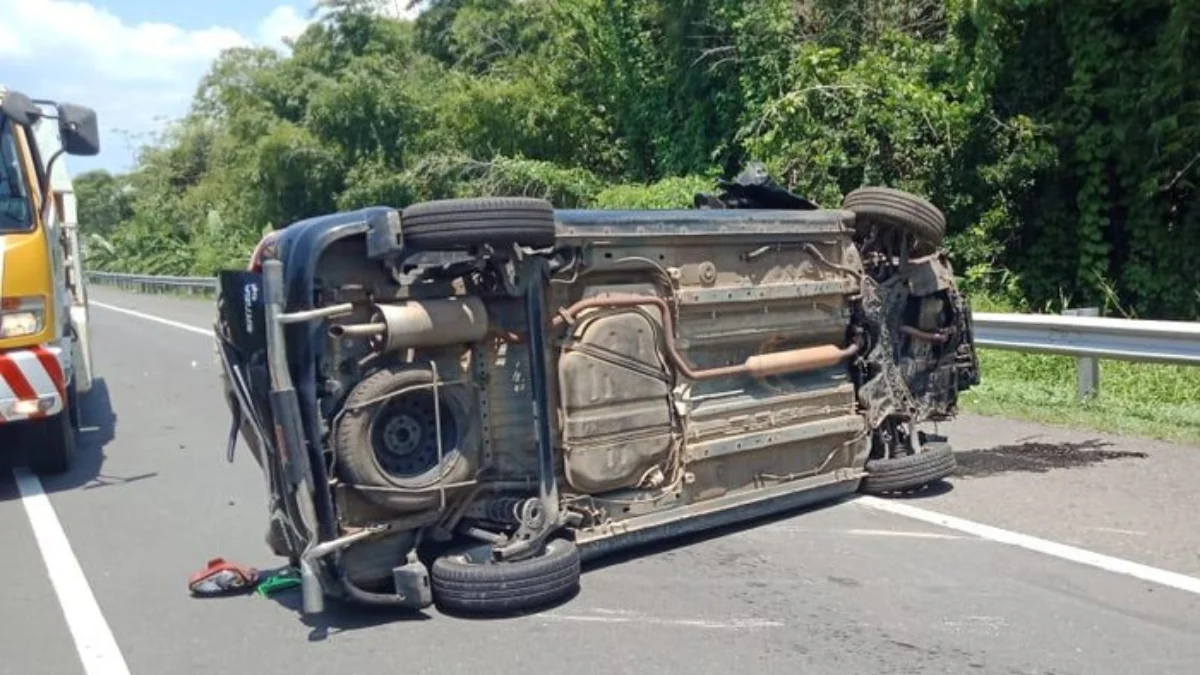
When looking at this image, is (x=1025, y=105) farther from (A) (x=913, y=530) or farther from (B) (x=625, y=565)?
(B) (x=625, y=565)

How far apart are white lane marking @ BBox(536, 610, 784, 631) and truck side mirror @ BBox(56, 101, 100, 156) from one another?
221 inches

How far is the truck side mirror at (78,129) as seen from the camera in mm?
9023

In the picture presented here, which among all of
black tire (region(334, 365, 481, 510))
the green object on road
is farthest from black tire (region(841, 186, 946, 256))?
the green object on road

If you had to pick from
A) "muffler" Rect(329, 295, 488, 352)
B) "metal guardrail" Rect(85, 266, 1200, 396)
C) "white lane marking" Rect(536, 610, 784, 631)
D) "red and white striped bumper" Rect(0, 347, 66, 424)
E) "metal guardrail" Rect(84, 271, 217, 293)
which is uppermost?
"metal guardrail" Rect(84, 271, 217, 293)

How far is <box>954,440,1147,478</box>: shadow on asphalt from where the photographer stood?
7922mm

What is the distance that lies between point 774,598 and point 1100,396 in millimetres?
5837

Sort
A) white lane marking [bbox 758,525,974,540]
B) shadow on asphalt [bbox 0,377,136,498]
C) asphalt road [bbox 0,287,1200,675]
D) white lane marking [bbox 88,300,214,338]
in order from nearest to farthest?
1. asphalt road [bbox 0,287,1200,675]
2. white lane marking [bbox 758,525,974,540]
3. shadow on asphalt [bbox 0,377,136,498]
4. white lane marking [bbox 88,300,214,338]

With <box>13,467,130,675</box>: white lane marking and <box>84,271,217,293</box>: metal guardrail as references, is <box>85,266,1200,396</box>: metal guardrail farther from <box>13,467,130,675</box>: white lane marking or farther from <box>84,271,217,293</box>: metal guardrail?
<box>84,271,217,293</box>: metal guardrail

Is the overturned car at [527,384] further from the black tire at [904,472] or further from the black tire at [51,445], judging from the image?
the black tire at [51,445]

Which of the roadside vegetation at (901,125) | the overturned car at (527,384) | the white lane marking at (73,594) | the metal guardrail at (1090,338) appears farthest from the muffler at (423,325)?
the roadside vegetation at (901,125)

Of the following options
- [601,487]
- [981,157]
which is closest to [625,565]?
[601,487]

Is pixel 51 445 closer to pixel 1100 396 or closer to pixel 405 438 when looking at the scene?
pixel 405 438

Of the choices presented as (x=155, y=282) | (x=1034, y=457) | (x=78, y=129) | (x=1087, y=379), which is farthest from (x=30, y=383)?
(x=155, y=282)

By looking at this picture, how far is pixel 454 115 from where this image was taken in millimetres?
25328
